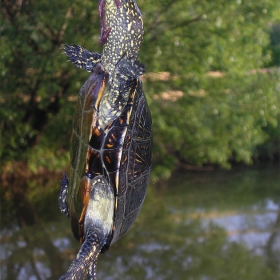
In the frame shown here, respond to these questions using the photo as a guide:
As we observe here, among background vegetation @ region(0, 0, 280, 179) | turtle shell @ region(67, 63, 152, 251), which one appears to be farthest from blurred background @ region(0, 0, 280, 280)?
turtle shell @ region(67, 63, 152, 251)

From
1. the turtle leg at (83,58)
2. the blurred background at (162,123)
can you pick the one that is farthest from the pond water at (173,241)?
the turtle leg at (83,58)

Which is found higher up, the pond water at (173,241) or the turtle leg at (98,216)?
the turtle leg at (98,216)

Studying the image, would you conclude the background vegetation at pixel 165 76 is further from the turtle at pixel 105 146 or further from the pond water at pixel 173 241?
the turtle at pixel 105 146

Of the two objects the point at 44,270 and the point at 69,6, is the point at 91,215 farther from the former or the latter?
the point at 69,6

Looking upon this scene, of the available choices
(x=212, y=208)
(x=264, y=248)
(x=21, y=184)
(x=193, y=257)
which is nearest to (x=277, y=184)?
(x=212, y=208)

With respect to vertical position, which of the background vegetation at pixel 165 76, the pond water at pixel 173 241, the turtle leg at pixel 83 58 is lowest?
the pond water at pixel 173 241

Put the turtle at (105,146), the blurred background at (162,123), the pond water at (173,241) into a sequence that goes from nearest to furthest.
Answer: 1. the turtle at (105,146)
2. the pond water at (173,241)
3. the blurred background at (162,123)

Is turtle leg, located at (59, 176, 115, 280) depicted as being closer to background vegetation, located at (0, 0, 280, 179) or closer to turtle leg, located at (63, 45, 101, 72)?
turtle leg, located at (63, 45, 101, 72)
